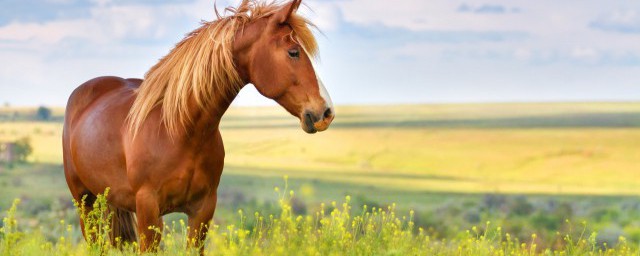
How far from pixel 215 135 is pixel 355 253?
1.56 m

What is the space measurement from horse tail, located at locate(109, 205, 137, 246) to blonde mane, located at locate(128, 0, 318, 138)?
1.53 metres

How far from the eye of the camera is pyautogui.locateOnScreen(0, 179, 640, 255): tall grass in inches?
290

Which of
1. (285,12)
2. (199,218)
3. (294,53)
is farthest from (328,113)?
(199,218)

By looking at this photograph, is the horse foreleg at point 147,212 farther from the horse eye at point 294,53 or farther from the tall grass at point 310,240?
the horse eye at point 294,53

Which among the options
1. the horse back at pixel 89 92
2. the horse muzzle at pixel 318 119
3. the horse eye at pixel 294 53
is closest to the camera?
the horse muzzle at pixel 318 119

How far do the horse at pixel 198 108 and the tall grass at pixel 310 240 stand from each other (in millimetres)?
238

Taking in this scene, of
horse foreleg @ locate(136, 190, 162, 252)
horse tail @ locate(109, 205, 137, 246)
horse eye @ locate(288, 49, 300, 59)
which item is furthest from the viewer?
horse tail @ locate(109, 205, 137, 246)

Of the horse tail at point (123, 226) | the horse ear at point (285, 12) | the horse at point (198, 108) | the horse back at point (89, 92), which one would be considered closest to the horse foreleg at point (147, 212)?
the horse at point (198, 108)

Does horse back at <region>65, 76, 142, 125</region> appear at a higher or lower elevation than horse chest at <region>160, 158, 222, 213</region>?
higher

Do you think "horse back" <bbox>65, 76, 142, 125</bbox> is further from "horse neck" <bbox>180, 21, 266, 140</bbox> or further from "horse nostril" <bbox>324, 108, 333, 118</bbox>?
"horse nostril" <bbox>324, 108, 333, 118</bbox>

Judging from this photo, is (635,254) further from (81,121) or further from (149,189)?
(81,121)

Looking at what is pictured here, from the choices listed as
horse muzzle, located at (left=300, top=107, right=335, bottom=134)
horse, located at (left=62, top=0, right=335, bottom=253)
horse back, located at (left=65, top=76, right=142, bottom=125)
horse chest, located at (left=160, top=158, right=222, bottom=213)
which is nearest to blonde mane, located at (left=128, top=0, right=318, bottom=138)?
horse, located at (left=62, top=0, right=335, bottom=253)

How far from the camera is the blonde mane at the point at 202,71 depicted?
7480 mm

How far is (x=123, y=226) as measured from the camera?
9289 millimetres
